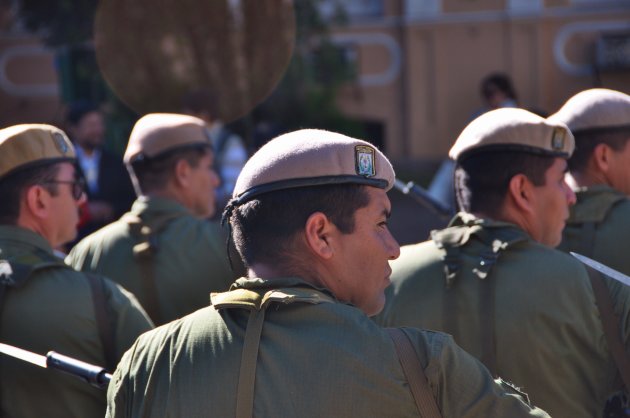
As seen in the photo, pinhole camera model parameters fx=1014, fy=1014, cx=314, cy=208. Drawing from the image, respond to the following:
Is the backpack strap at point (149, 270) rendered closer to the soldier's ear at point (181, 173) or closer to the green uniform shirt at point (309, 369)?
the soldier's ear at point (181, 173)

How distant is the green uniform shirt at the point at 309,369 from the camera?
1957 millimetres

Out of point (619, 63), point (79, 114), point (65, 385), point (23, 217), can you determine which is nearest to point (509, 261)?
point (65, 385)

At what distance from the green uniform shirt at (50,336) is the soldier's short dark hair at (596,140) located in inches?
70.9

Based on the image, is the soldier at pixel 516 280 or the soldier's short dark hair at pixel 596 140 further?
the soldier's short dark hair at pixel 596 140

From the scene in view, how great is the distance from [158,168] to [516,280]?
1.94m

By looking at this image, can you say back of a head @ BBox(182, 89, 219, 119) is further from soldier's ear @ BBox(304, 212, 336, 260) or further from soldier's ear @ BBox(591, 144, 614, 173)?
soldier's ear @ BBox(304, 212, 336, 260)

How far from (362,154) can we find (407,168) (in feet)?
49.1

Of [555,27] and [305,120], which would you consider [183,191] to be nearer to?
[305,120]

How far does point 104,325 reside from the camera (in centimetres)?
302

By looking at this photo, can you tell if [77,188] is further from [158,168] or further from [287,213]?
[287,213]

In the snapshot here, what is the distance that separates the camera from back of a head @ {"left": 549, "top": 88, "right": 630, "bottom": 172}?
3725mm

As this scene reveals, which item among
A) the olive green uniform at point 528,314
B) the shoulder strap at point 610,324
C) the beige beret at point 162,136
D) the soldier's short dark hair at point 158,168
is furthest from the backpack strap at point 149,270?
the shoulder strap at point 610,324

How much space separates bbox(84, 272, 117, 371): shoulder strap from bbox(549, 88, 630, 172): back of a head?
1.77 metres

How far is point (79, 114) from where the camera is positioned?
23.4ft
